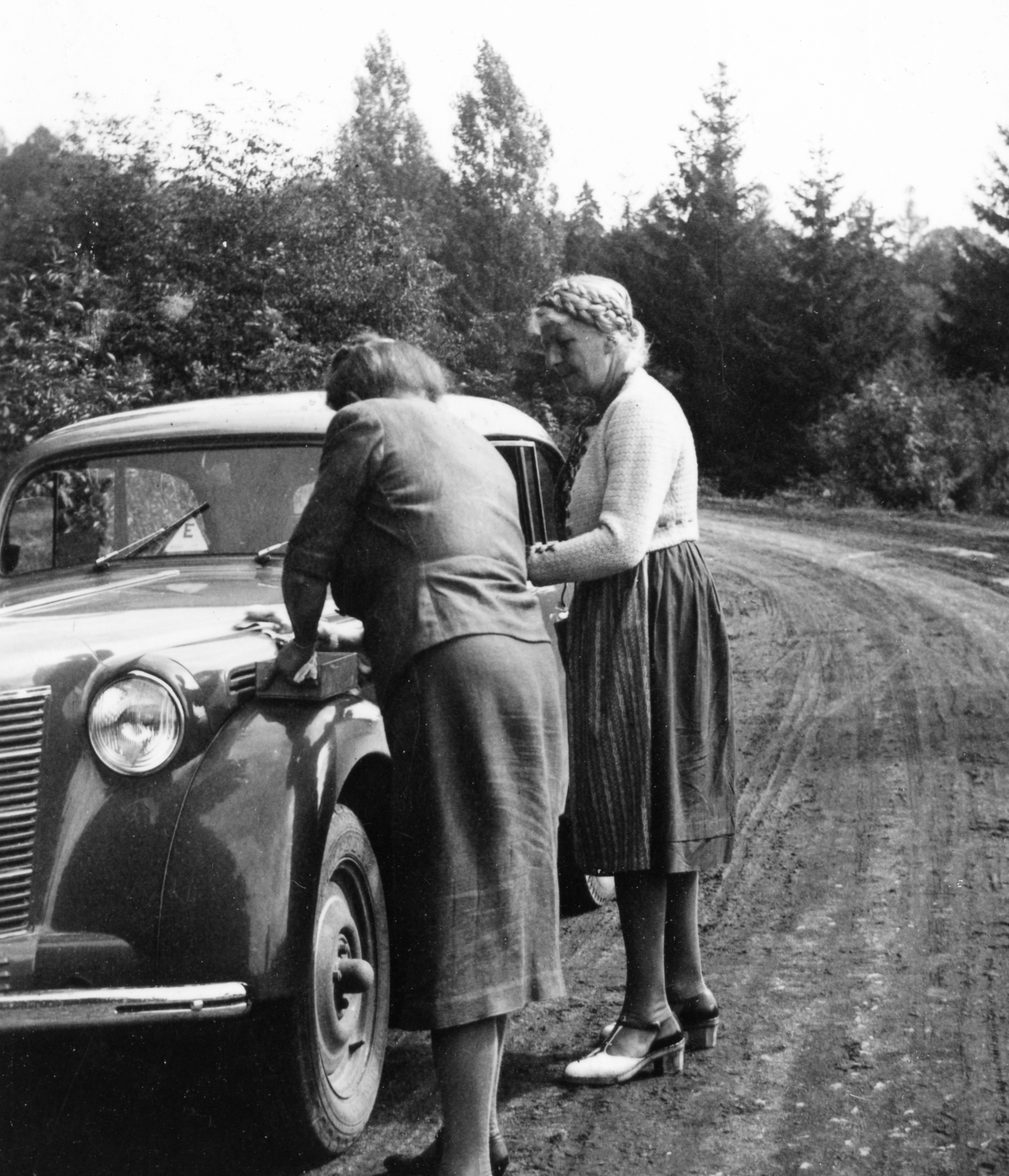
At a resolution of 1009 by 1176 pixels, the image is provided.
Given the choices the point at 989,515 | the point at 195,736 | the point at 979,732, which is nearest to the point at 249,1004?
the point at 195,736

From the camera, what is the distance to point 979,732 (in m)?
7.60

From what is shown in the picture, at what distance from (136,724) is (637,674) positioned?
4.09ft

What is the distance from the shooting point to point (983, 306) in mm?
31094

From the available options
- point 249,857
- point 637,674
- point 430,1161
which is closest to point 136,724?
point 249,857

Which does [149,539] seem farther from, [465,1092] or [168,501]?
[465,1092]

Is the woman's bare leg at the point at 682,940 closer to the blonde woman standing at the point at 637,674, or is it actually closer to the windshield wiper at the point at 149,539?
the blonde woman standing at the point at 637,674

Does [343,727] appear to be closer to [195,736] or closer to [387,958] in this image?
[195,736]

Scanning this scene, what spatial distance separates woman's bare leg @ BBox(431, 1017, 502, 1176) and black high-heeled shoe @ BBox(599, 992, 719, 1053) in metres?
0.98

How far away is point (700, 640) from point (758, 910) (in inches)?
64.8

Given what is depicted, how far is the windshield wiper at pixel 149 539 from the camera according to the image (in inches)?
164

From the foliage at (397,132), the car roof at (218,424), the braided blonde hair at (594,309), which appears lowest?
the car roof at (218,424)

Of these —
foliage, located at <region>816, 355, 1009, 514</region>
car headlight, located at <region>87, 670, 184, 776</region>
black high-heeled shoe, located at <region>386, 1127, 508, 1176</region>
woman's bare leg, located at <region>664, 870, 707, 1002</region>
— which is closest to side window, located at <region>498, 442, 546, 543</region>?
woman's bare leg, located at <region>664, 870, 707, 1002</region>

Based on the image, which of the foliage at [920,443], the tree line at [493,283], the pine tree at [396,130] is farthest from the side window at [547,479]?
the pine tree at [396,130]

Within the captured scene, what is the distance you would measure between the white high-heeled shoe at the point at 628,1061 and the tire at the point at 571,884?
1.36 m
